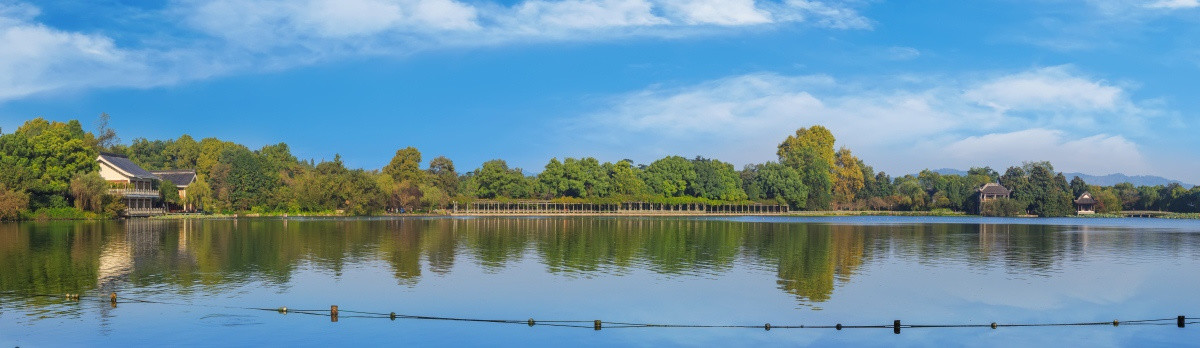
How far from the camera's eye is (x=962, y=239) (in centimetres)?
5197

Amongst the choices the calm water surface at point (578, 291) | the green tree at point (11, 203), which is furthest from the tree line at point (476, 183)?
the calm water surface at point (578, 291)

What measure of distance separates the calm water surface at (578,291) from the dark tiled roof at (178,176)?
58.3 m

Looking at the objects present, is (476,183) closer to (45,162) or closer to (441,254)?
(45,162)

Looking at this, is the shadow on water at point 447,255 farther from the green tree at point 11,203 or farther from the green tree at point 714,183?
the green tree at point 714,183

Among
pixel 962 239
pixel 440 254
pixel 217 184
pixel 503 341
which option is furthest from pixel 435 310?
pixel 217 184

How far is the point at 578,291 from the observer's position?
80.1 ft

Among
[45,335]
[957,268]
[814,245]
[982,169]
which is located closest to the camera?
[45,335]

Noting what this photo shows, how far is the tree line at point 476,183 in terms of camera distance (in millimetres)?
70938

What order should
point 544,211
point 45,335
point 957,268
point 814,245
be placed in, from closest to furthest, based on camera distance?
A: point 45,335
point 957,268
point 814,245
point 544,211

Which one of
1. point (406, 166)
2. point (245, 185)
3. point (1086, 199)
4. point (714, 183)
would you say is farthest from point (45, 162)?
point (1086, 199)

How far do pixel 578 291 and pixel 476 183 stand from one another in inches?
3482

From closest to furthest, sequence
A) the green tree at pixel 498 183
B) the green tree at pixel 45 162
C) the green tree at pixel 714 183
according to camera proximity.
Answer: the green tree at pixel 45 162 → the green tree at pixel 498 183 → the green tree at pixel 714 183

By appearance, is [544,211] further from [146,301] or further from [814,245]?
[146,301]

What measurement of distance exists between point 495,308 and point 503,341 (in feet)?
13.4
